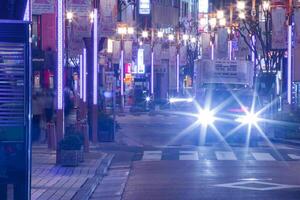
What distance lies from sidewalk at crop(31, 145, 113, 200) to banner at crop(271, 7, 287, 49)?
52.0 feet

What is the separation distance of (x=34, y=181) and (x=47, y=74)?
3900cm

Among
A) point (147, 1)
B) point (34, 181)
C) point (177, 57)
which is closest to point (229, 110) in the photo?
point (34, 181)

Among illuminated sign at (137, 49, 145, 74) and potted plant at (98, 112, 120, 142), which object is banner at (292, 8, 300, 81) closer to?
potted plant at (98, 112, 120, 142)

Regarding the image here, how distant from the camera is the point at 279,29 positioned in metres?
42.7

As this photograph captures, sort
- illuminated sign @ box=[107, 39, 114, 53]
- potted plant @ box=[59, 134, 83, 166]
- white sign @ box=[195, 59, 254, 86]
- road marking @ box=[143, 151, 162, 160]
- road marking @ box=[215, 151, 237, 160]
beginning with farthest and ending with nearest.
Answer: illuminated sign @ box=[107, 39, 114, 53] < white sign @ box=[195, 59, 254, 86] < road marking @ box=[143, 151, 162, 160] < road marking @ box=[215, 151, 237, 160] < potted plant @ box=[59, 134, 83, 166]

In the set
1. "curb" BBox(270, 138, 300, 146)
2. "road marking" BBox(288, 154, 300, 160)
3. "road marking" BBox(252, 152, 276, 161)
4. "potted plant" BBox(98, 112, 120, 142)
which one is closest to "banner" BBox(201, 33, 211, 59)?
"curb" BBox(270, 138, 300, 146)

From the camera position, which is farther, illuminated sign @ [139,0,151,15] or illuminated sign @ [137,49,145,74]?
illuminated sign @ [139,0,151,15]

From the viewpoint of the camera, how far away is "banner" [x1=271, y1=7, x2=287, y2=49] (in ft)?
138

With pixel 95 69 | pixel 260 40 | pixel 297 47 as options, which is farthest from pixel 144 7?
pixel 95 69

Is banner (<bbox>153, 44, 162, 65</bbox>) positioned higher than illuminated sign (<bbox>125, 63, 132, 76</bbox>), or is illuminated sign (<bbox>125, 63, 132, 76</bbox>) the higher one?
banner (<bbox>153, 44, 162, 65</bbox>)

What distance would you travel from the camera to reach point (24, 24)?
11.4 metres

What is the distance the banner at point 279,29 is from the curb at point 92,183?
56.9 feet

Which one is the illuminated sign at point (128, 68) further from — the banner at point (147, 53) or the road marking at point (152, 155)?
the road marking at point (152, 155)

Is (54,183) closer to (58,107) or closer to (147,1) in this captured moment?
(58,107)
